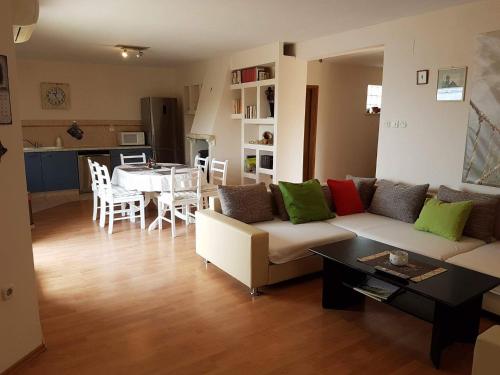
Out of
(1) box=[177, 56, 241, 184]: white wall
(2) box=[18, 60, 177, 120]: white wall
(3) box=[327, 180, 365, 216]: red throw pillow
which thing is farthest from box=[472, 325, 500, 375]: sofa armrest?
(2) box=[18, 60, 177, 120]: white wall

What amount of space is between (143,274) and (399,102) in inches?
127

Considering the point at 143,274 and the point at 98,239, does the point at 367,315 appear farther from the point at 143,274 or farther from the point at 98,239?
the point at 98,239

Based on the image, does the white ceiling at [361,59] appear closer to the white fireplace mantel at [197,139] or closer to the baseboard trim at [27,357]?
the white fireplace mantel at [197,139]

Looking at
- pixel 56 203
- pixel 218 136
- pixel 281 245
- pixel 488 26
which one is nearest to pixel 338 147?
pixel 218 136

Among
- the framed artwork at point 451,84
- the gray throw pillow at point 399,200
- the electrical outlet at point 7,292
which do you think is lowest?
the electrical outlet at point 7,292

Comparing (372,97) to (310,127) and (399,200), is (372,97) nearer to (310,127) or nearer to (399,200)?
(310,127)

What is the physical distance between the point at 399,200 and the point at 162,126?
5.28 meters

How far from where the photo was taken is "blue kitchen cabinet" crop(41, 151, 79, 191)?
6.53 meters

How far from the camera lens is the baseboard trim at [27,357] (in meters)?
2.11

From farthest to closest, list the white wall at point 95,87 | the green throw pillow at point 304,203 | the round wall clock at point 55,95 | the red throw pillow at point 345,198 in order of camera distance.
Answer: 1. the round wall clock at point 55,95
2. the white wall at point 95,87
3. the red throw pillow at point 345,198
4. the green throw pillow at point 304,203

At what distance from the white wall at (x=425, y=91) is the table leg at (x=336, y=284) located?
5.42 feet

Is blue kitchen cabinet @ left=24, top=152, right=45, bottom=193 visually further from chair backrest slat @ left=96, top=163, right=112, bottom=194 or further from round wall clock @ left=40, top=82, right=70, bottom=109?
chair backrest slat @ left=96, top=163, right=112, bottom=194

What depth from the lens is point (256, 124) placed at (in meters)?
6.17

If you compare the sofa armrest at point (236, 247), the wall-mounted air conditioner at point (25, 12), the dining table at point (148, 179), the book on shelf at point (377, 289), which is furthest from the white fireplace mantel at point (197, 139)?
the book on shelf at point (377, 289)
